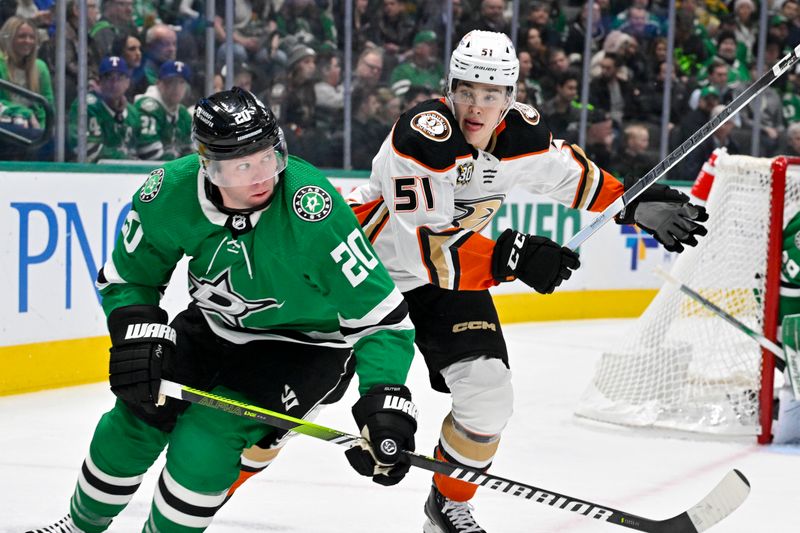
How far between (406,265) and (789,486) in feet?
4.91

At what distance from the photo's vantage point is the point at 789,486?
142 inches

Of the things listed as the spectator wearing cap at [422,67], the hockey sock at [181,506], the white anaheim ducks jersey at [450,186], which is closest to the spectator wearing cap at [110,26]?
the spectator wearing cap at [422,67]

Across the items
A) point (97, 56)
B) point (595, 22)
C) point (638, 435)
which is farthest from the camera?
point (595, 22)

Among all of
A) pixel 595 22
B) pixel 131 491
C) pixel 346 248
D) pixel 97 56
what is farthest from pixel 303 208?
pixel 595 22

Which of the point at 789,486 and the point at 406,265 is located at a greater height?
the point at 406,265

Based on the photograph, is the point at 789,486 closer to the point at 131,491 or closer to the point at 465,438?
the point at 465,438

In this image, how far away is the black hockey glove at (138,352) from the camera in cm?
219

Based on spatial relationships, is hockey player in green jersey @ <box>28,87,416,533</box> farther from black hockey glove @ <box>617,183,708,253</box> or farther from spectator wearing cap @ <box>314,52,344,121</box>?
spectator wearing cap @ <box>314,52,344,121</box>

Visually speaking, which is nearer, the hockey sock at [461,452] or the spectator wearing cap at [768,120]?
the hockey sock at [461,452]

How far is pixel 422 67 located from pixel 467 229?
4162 mm

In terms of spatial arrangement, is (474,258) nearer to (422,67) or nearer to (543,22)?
(422,67)

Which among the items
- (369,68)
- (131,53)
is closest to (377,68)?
(369,68)

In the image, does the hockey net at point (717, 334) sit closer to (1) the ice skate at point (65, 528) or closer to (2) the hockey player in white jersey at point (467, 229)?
(2) the hockey player in white jersey at point (467, 229)

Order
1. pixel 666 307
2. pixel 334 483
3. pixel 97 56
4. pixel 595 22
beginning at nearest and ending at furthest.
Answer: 1. pixel 334 483
2. pixel 666 307
3. pixel 97 56
4. pixel 595 22
